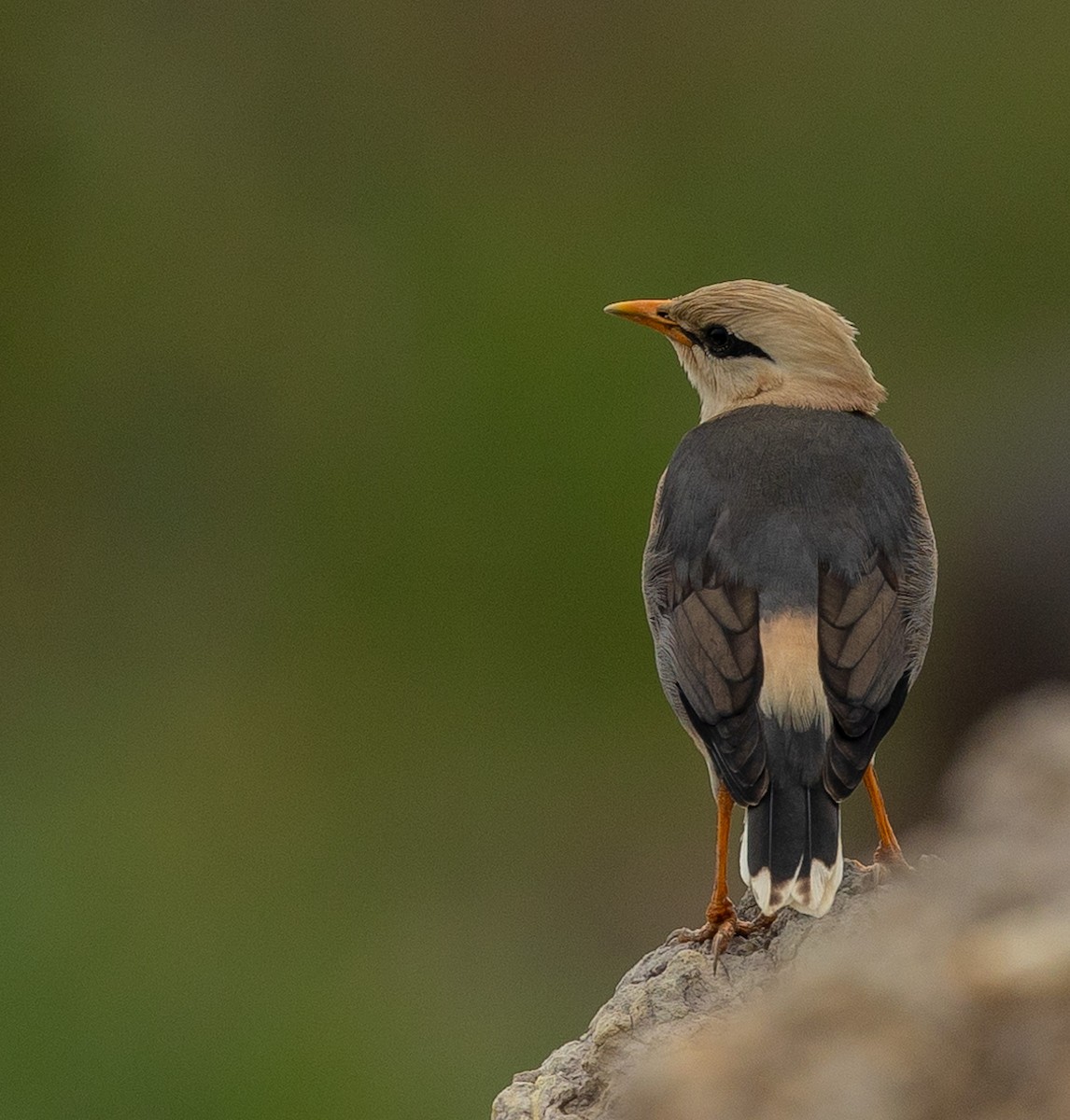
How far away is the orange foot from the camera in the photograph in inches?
247

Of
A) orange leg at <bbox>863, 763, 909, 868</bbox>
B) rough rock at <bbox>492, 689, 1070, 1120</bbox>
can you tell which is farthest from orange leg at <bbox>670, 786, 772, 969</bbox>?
rough rock at <bbox>492, 689, 1070, 1120</bbox>

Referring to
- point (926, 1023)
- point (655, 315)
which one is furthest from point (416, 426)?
point (926, 1023)

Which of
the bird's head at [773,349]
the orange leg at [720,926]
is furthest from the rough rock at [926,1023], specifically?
the bird's head at [773,349]

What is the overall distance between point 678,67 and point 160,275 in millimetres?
5324

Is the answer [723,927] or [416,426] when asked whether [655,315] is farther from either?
[416,426]

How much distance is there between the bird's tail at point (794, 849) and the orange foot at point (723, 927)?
172 mm

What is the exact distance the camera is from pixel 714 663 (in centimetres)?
671

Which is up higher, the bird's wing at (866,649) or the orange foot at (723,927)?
the bird's wing at (866,649)

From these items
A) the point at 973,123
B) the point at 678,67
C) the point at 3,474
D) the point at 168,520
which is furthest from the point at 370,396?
the point at 973,123

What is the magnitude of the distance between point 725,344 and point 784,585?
1451 millimetres

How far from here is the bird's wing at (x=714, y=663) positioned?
646 centimetres

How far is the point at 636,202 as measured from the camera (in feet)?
65.8

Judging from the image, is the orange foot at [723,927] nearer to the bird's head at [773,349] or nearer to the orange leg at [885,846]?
the orange leg at [885,846]

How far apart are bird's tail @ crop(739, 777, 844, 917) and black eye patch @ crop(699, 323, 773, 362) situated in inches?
80.8
